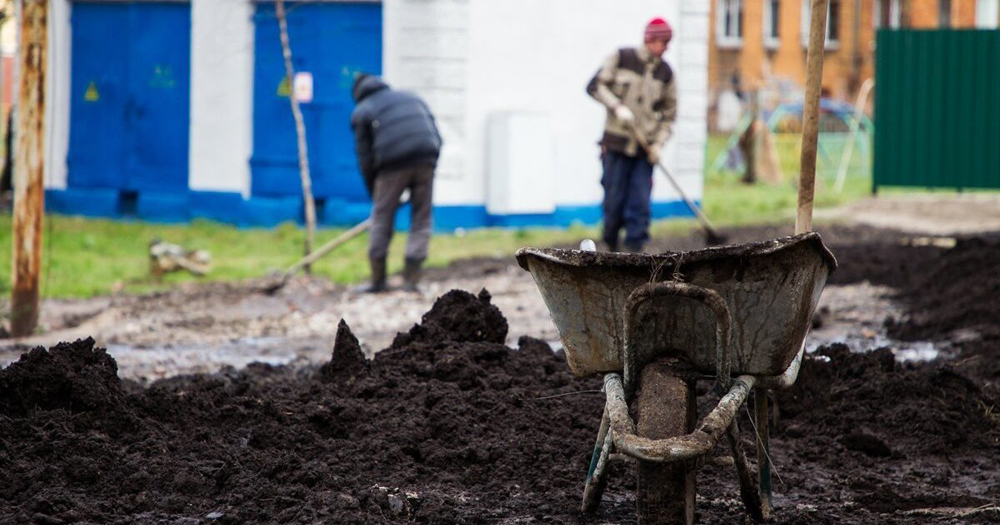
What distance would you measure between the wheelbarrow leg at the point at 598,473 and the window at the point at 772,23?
33236mm

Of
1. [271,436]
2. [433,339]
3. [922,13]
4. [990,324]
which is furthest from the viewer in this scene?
[922,13]

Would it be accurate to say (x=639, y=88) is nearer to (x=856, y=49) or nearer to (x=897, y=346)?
(x=897, y=346)

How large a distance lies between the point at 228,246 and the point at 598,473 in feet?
32.6

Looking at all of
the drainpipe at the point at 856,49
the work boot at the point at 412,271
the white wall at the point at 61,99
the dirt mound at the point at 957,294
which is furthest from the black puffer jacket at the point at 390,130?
the drainpipe at the point at 856,49

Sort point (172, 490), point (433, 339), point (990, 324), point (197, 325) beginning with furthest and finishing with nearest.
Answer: point (197, 325) → point (990, 324) → point (433, 339) → point (172, 490)

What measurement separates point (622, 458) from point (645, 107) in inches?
270

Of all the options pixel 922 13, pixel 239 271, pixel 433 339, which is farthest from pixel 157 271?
pixel 922 13

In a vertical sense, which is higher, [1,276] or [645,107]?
[645,107]

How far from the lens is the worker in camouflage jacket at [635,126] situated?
10422 millimetres

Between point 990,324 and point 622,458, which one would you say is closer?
point 622,458

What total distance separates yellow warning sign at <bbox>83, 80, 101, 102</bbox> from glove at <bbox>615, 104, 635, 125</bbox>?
26.8ft

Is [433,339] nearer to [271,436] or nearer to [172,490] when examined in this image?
[271,436]

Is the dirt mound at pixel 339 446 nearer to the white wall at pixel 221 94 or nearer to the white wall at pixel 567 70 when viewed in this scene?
the white wall at pixel 567 70

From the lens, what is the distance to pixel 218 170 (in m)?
15.1
